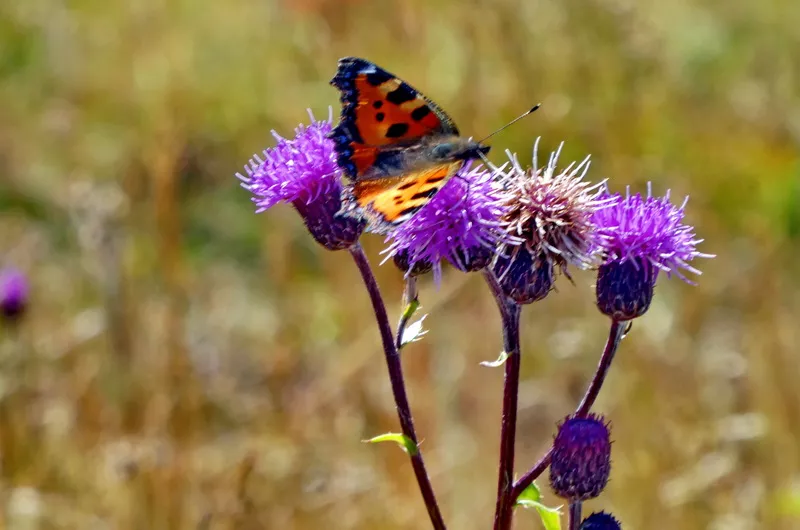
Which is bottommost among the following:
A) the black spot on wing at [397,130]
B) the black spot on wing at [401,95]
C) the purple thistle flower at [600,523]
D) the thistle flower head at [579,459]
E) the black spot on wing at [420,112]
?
the purple thistle flower at [600,523]

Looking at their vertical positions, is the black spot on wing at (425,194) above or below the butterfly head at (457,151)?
below

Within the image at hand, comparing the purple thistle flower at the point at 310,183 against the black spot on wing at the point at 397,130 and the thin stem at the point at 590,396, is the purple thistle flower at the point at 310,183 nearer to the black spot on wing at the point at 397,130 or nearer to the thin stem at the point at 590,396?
the black spot on wing at the point at 397,130

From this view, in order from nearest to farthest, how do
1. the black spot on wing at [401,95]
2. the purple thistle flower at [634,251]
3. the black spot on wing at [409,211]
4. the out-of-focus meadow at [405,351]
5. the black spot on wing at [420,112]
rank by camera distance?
the black spot on wing at [409,211] → the purple thistle flower at [634,251] → the black spot on wing at [401,95] → the black spot on wing at [420,112] → the out-of-focus meadow at [405,351]

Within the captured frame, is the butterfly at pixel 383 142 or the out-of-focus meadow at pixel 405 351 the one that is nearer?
the butterfly at pixel 383 142

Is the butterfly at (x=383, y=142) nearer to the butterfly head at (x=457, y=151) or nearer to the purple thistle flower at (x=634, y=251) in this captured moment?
the butterfly head at (x=457, y=151)

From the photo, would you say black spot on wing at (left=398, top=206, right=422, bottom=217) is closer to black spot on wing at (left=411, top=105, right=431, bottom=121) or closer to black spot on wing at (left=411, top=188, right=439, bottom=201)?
black spot on wing at (left=411, top=188, right=439, bottom=201)

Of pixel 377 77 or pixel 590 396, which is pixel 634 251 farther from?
pixel 377 77

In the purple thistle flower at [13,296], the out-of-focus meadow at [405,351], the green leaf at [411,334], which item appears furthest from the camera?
the purple thistle flower at [13,296]

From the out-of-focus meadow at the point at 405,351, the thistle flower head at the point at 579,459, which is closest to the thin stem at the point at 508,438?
the thistle flower head at the point at 579,459

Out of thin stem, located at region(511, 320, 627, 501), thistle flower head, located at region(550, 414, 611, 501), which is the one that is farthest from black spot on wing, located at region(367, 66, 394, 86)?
thistle flower head, located at region(550, 414, 611, 501)
